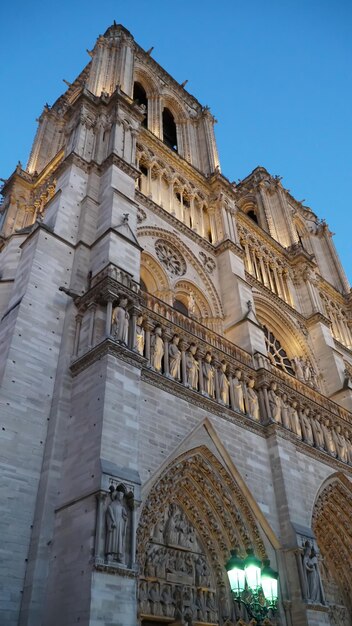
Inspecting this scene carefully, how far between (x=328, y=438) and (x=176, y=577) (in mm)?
6774

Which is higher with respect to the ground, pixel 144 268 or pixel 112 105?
pixel 112 105

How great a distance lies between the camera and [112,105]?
1642cm

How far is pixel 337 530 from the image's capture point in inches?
529

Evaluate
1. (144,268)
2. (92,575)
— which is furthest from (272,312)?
(92,575)

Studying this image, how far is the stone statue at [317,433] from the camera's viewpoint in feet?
44.8

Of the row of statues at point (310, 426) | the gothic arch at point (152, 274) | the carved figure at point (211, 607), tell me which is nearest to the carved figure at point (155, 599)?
the carved figure at point (211, 607)

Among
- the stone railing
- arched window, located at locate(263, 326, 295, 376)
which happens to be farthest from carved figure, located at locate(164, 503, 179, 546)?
arched window, located at locate(263, 326, 295, 376)

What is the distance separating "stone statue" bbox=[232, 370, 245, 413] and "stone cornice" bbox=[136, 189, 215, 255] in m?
5.80

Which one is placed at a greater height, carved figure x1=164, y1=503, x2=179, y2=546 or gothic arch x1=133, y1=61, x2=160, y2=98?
gothic arch x1=133, y1=61, x2=160, y2=98

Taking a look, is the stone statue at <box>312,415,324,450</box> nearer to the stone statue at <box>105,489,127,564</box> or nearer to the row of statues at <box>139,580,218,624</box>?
the row of statues at <box>139,580,218,624</box>

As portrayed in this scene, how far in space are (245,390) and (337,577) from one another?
17.6 ft

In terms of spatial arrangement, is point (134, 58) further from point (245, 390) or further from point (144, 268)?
point (245, 390)

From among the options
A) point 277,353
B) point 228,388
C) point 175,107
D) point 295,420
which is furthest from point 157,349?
point 175,107

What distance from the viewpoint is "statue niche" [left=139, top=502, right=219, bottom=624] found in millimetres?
8492
